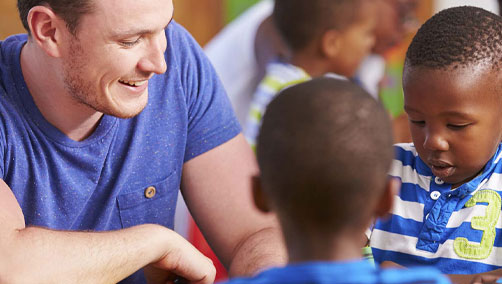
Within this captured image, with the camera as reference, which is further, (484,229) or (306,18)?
(306,18)

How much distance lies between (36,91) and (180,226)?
1.01m

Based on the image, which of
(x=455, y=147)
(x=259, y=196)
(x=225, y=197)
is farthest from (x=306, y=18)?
(x=259, y=196)

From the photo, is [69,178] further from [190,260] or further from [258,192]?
[258,192]

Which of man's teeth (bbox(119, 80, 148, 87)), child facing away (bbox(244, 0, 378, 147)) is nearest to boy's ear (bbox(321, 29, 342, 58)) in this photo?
child facing away (bbox(244, 0, 378, 147))

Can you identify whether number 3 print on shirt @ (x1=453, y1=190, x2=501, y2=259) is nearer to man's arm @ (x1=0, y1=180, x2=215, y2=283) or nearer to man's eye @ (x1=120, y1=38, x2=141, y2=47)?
man's arm @ (x1=0, y1=180, x2=215, y2=283)

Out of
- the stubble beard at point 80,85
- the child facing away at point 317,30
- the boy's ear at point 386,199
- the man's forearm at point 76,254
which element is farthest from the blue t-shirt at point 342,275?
the child facing away at point 317,30

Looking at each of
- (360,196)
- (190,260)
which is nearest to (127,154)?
(190,260)

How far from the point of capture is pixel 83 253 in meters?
1.27

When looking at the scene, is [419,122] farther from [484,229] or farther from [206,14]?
[206,14]

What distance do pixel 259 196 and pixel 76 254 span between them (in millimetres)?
431

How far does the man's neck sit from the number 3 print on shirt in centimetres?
81

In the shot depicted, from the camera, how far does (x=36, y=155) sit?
1.48m

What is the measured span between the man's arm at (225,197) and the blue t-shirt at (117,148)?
3 cm

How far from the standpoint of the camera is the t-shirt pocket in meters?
1.60
